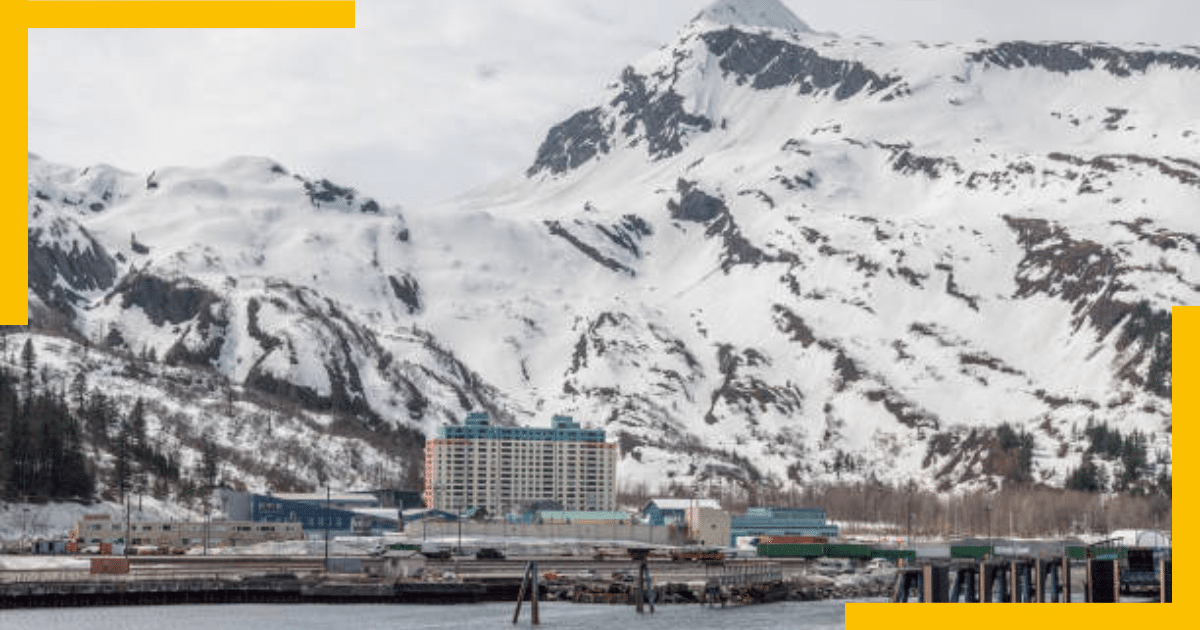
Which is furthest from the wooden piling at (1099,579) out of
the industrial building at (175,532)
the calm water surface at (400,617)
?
the industrial building at (175,532)

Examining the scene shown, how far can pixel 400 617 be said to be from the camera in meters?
109

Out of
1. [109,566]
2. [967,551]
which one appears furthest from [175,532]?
[967,551]

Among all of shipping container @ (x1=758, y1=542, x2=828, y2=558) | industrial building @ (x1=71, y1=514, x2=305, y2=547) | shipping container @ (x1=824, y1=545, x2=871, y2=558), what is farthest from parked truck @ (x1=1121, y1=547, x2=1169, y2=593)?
industrial building @ (x1=71, y1=514, x2=305, y2=547)

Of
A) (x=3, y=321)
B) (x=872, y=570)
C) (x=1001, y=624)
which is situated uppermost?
(x=3, y=321)

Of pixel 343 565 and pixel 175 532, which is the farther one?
pixel 175 532

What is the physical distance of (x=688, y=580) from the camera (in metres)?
144

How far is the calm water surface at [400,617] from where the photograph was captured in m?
100

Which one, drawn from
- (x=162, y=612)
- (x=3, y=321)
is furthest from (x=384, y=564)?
(x=3, y=321)

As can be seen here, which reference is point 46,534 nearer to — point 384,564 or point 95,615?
point 384,564

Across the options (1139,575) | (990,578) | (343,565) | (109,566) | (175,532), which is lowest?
(343,565)

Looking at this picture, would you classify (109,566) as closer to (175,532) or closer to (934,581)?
(175,532)

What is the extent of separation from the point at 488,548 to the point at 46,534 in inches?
1957

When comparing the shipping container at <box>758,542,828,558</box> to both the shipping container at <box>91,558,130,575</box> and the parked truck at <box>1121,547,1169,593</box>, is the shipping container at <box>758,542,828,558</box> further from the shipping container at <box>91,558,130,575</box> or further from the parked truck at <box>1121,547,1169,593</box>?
the shipping container at <box>91,558,130,575</box>

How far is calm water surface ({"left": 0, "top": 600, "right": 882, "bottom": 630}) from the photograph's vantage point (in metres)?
100
